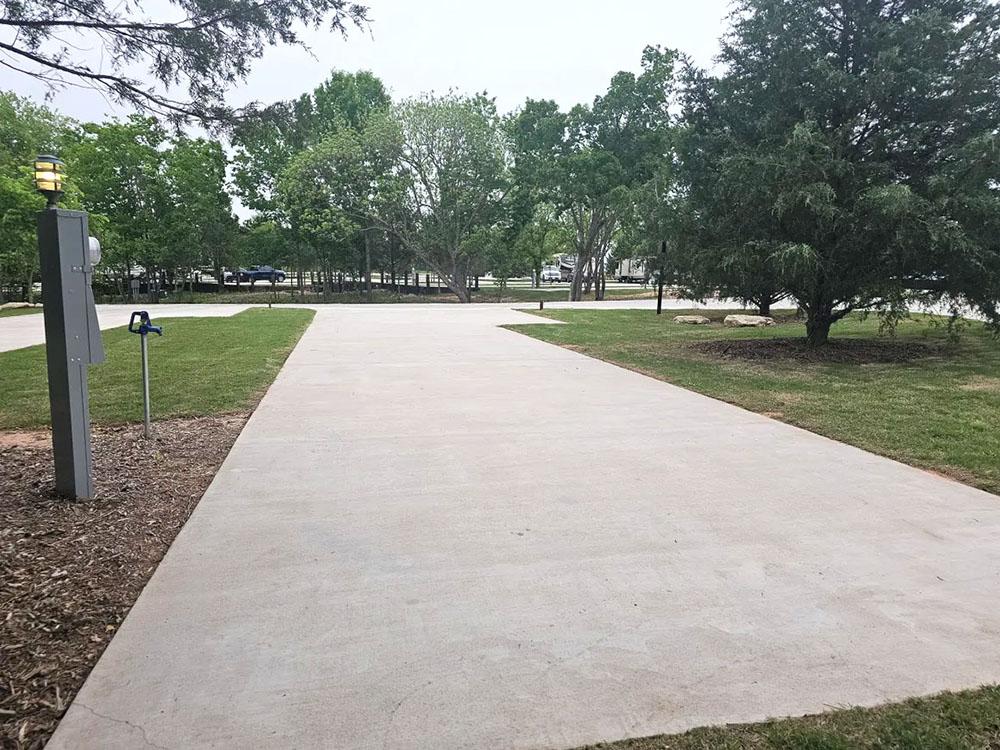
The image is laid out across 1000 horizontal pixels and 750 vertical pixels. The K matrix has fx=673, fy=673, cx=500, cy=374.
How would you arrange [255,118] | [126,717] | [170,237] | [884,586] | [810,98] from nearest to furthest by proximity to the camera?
[126,717]
[884,586]
[255,118]
[810,98]
[170,237]

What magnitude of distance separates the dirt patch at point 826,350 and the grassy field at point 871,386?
0.43ft

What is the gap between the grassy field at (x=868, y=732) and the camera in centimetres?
198

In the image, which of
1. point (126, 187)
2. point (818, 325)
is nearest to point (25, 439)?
point (818, 325)

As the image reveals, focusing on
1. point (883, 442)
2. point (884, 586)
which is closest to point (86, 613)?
point (884, 586)

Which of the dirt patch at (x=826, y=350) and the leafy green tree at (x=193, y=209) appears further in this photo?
the leafy green tree at (x=193, y=209)

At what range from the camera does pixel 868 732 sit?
202cm

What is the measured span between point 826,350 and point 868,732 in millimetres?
10445

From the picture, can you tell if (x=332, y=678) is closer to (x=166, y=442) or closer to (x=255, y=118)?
(x=166, y=442)

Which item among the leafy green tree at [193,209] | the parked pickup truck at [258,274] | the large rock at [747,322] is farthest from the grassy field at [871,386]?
the parked pickup truck at [258,274]

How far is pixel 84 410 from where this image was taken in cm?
398

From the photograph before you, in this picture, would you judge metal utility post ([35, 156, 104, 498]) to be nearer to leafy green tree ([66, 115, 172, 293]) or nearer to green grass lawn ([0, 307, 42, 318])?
green grass lawn ([0, 307, 42, 318])

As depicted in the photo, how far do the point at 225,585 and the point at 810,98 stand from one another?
1056cm

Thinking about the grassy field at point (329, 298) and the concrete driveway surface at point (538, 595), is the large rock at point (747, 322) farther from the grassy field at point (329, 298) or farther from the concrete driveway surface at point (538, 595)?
the grassy field at point (329, 298)

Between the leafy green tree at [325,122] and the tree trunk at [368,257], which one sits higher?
the leafy green tree at [325,122]
